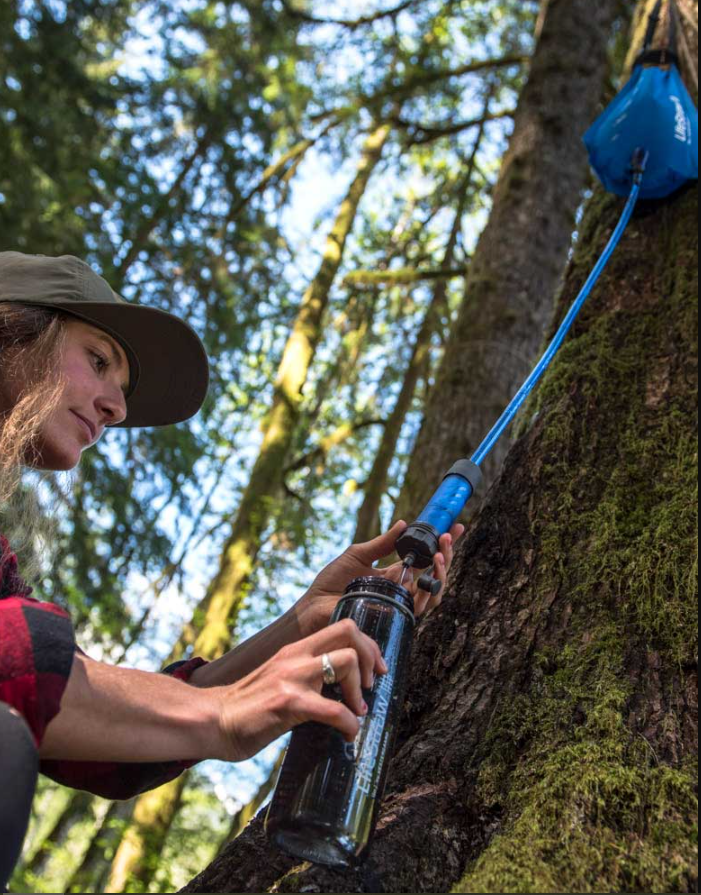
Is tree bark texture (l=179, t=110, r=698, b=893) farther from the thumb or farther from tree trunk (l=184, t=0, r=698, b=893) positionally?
the thumb

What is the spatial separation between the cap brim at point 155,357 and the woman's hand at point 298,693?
1006 millimetres

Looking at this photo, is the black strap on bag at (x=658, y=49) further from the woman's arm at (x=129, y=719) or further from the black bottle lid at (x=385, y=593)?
the woman's arm at (x=129, y=719)

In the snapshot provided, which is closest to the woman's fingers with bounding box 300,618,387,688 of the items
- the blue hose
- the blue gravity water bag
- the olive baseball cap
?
the blue hose

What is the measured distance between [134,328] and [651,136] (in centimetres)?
166

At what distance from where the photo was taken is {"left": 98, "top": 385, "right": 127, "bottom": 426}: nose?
6.79ft

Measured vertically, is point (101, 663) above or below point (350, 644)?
below

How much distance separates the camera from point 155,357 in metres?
2.25

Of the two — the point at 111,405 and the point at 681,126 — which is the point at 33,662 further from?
the point at 681,126

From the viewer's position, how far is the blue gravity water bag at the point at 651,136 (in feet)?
8.27

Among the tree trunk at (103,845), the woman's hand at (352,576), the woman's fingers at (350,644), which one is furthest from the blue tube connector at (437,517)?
the tree trunk at (103,845)

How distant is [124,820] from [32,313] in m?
6.40

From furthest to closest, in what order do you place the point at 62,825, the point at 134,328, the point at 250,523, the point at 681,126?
the point at 62,825 < the point at 250,523 < the point at 681,126 < the point at 134,328

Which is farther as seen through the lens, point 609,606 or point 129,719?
A: point 609,606

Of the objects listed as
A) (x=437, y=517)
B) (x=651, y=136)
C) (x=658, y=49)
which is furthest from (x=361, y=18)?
(x=437, y=517)
